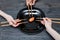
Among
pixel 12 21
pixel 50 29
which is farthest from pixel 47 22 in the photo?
pixel 12 21

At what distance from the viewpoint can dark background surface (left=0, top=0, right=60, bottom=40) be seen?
2.84 ft

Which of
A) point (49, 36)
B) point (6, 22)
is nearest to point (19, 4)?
point (6, 22)

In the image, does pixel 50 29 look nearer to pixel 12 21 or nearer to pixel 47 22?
pixel 47 22

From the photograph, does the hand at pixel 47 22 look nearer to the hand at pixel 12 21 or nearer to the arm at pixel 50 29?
the arm at pixel 50 29

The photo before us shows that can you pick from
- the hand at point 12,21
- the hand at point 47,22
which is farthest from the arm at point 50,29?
the hand at point 12,21

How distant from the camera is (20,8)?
95 cm

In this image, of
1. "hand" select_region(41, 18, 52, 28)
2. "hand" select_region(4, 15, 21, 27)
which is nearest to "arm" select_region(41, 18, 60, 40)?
"hand" select_region(41, 18, 52, 28)

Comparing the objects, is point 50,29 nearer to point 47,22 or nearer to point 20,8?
point 47,22

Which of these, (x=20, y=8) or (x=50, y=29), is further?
(x=20, y=8)

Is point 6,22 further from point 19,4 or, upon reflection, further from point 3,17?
point 19,4

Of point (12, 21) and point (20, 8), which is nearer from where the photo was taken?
point (12, 21)

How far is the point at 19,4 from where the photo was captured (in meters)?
0.97

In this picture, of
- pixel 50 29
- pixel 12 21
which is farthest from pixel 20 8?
pixel 50 29

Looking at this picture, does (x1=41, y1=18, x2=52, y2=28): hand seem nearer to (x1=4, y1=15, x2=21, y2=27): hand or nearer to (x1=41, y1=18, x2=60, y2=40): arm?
Result: (x1=41, y1=18, x2=60, y2=40): arm
